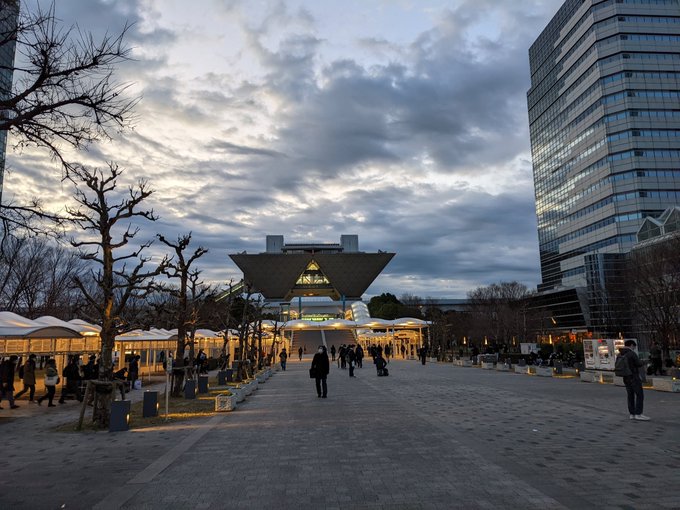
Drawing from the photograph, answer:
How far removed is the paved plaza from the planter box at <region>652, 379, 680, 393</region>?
3.29 meters

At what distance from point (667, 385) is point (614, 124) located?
6110 cm

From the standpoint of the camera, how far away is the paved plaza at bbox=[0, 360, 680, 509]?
5.10m

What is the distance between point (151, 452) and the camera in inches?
299

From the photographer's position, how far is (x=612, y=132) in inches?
2559

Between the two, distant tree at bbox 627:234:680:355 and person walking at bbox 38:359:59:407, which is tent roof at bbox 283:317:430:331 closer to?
distant tree at bbox 627:234:680:355

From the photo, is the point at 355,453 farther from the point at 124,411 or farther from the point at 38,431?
the point at 38,431

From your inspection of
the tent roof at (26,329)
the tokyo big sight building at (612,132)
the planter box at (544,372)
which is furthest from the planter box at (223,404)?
the tokyo big sight building at (612,132)

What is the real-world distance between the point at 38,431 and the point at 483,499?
9312 mm

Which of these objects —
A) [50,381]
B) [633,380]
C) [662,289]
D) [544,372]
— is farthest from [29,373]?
[662,289]

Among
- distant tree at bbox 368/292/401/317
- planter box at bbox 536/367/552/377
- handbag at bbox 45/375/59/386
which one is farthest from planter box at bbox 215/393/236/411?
distant tree at bbox 368/292/401/317

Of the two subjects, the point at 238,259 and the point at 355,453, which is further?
the point at 238,259

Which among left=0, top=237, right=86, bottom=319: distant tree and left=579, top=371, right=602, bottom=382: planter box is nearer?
left=579, top=371, right=602, bottom=382: planter box

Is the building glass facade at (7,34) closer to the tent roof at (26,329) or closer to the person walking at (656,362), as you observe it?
the tent roof at (26,329)

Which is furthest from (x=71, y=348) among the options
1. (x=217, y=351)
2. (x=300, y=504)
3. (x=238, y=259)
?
(x=238, y=259)
